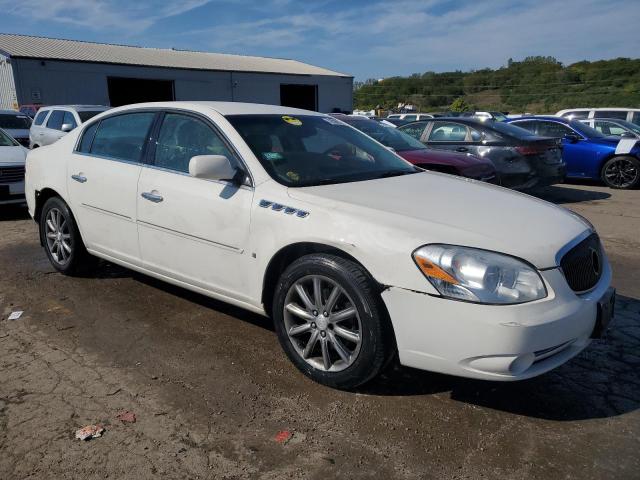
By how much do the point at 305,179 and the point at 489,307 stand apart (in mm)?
1446

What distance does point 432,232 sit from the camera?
2.75 m

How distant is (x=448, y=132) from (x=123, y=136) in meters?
6.27

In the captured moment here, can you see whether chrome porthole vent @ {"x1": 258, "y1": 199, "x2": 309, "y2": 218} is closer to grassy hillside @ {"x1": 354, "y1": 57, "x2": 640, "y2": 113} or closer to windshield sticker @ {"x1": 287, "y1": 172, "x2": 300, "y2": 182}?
windshield sticker @ {"x1": 287, "y1": 172, "x2": 300, "y2": 182}

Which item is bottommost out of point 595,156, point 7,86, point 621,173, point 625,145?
point 621,173

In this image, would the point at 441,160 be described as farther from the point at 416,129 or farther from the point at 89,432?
the point at 89,432

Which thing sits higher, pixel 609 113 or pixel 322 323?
pixel 609 113

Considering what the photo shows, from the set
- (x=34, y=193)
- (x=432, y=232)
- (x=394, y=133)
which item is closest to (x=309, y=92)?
(x=394, y=133)

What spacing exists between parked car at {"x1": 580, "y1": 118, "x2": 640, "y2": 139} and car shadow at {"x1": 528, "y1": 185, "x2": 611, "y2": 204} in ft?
8.27

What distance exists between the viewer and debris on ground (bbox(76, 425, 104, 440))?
2.66 m

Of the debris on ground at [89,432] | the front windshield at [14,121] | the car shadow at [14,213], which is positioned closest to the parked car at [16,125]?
the front windshield at [14,121]

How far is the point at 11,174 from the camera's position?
8.03 metres

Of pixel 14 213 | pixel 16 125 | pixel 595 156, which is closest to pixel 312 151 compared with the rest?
pixel 14 213

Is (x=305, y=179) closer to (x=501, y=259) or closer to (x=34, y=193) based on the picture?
(x=501, y=259)

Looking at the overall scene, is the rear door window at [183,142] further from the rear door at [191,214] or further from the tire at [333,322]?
the tire at [333,322]
